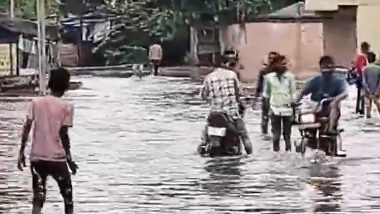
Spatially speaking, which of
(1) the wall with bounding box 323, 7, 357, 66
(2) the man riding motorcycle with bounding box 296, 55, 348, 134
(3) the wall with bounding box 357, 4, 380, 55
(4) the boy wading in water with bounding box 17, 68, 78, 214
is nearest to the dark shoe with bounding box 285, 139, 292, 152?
(2) the man riding motorcycle with bounding box 296, 55, 348, 134

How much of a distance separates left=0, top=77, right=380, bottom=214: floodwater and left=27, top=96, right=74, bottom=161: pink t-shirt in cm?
171

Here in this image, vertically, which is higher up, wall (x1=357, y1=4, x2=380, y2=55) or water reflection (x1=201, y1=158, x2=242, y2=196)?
wall (x1=357, y1=4, x2=380, y2=55)

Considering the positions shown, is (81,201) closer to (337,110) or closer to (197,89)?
(337,110)

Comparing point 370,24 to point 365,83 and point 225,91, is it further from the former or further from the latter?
point 225,91

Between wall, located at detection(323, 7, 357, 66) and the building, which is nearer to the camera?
the building

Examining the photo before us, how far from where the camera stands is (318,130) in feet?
58.9

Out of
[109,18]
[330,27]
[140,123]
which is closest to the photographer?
[140,123]

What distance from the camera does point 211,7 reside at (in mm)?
63250

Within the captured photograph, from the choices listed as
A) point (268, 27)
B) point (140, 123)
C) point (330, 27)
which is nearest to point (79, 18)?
point (268, 27)

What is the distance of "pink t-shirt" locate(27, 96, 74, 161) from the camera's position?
1176cm

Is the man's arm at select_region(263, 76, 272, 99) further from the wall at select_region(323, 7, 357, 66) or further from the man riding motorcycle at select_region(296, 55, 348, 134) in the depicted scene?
the wall at select_region(323, 7, 357, 66)

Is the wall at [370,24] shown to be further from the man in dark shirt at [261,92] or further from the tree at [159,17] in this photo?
the man in dark shirt at [261,92]

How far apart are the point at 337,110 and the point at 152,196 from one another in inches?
173

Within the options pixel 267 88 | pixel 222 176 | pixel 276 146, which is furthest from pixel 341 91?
pixel 222 176
